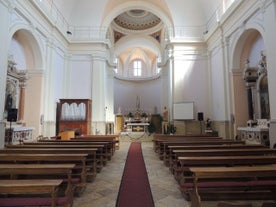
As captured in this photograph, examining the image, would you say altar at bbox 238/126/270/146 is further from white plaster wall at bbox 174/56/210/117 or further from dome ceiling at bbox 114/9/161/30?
dome ceiling at bbox 114/9/161/30

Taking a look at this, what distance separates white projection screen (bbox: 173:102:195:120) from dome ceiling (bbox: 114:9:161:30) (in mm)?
8856

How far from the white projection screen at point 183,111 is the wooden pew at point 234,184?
8.49 meters

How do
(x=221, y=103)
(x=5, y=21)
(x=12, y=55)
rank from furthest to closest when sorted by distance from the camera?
(x=221, y=103), (x=12, y=55), (x=5, y=21)

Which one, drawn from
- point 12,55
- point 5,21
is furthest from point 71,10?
point 5,21

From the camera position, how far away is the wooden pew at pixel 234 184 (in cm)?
253

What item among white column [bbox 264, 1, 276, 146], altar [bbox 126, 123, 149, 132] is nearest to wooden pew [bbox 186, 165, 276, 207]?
white column [bbox 264, 1, 276, 146]

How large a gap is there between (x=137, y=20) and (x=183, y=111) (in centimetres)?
982

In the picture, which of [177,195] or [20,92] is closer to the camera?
[177,195]

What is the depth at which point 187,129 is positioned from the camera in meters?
12.0

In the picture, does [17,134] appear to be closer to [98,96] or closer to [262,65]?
[98,96]

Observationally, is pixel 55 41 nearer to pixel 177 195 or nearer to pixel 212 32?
pixel 212 32

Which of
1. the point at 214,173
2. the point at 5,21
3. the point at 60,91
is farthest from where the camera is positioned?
the point at 60,91

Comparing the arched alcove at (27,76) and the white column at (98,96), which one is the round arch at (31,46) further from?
the white column at (98,96)

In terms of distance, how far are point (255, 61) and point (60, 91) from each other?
381 inches
